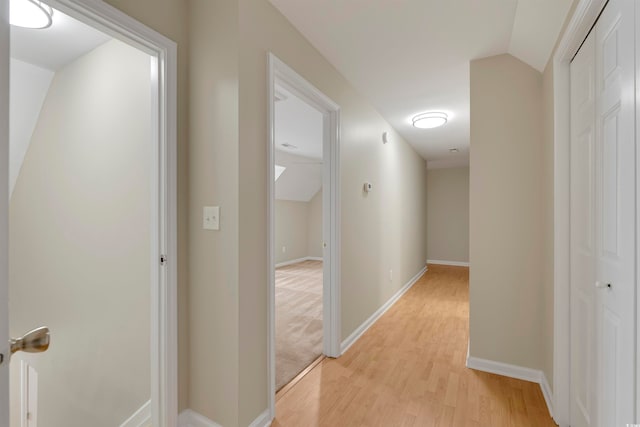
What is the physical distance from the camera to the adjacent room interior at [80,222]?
1866mm

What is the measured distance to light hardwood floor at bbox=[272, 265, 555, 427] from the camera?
1.73 metres

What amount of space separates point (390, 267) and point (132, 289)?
2.98 m

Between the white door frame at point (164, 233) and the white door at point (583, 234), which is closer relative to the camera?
the white door at point (583, 234)

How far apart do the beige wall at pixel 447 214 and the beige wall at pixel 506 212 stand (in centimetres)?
510

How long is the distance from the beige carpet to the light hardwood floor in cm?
17

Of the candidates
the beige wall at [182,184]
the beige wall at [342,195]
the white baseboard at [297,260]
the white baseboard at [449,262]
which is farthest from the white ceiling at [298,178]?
the beige wall at [182,184]

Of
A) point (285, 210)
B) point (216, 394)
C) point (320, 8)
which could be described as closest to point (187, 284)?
point (216, 394)

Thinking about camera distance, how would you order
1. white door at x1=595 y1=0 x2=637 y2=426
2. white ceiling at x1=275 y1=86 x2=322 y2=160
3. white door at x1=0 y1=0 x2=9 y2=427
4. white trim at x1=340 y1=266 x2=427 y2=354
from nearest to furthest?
white door at x1=0 y1=0 x2=9 y2=427, white door at x1=595 y1=0 x2=637 y2=426, white trim at x1=340 y1=266 x2=427 y2=354, white ceiling at x1=275 y1=86 x2=322 y2=160

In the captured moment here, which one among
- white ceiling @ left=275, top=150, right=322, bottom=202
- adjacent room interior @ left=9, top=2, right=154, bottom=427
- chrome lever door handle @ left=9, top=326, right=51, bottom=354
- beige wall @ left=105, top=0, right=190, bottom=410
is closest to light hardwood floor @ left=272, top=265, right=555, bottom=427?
beige wall @ left=105, top=0, right=190, bottom=410

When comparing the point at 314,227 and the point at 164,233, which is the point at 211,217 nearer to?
the point at 164,233

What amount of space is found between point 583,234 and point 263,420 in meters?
1.96

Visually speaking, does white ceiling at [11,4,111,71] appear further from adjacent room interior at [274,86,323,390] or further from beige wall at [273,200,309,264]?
beige wall at [273,200,309,264]

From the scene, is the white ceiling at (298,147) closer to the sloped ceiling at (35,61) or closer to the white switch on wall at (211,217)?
the white switch on wall at (211,217)

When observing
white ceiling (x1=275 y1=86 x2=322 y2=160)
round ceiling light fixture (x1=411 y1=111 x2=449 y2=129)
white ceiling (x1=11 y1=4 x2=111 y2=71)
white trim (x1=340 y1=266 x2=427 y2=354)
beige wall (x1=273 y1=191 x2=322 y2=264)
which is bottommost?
white trim (x1=340 y1=266 x2=427 y2=354)
